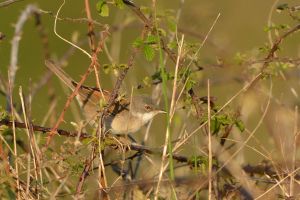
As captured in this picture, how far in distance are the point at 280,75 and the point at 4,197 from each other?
1.94 metres

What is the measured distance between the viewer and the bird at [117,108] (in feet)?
16.1

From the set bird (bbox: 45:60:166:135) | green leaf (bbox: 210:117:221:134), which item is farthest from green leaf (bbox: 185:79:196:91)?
bird (bbox: 45:60:166:135)

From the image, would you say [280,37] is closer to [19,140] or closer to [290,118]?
[290,118]

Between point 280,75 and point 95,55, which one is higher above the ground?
point 95,55

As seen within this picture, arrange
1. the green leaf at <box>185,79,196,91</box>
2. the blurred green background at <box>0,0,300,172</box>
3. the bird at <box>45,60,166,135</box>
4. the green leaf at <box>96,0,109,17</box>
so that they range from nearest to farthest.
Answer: the green leaf at <box>185,79,196,91</box>
the green leaf at <box>96,0,109,17</box>
the bird at <box>45,60,166,135</box>
the blurred green background at <box>0,0,300,172</box>

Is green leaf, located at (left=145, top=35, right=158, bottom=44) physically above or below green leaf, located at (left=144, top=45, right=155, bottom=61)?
above

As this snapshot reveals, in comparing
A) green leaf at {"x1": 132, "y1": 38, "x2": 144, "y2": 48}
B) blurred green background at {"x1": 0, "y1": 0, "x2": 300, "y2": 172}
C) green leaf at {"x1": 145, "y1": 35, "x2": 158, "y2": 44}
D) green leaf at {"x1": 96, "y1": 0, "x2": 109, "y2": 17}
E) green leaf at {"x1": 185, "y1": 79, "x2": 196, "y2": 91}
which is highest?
green leaf at {"x1": 96, "y1": 0, "x2": 109, "y2": 17}

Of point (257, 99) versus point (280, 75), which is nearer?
point (257, 99)

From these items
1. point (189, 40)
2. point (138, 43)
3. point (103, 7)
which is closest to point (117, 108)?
point (103, 7)

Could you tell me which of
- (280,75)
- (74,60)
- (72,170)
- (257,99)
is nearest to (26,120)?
(72,170)

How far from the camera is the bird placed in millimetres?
4918

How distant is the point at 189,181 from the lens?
340 cm

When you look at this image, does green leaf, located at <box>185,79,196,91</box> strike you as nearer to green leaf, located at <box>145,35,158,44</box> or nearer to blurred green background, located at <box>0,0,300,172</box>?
green leaf, located at <box>145,35,158,44</box>

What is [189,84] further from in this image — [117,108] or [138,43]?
[117,108]
